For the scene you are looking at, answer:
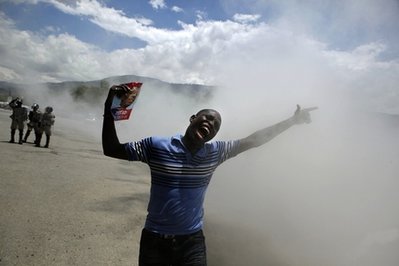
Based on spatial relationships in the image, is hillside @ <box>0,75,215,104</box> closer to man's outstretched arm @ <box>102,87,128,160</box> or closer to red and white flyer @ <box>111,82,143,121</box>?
red and white flyer @ <box>111,82,143,121</box>

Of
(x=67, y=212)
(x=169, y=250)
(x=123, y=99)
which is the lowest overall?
(x=67, y=212)

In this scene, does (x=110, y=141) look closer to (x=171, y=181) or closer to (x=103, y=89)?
(x=171, y=181)

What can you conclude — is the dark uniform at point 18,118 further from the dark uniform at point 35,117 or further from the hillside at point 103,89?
the hillside at point 103,89

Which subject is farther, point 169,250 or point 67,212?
point 67,212

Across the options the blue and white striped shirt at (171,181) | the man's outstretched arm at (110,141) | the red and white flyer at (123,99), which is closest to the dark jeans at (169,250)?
the blue and white striped shirt at (171,181)

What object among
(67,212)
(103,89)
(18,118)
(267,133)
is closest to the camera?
(267,133)

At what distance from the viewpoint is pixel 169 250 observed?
2074mm

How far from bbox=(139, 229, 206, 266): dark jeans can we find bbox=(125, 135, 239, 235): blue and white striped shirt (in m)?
0.04

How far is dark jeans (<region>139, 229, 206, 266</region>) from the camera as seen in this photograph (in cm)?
207

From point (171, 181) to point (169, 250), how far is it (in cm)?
39

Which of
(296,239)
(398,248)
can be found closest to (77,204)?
(296,239)

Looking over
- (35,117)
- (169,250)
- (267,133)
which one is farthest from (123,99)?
(35,117)

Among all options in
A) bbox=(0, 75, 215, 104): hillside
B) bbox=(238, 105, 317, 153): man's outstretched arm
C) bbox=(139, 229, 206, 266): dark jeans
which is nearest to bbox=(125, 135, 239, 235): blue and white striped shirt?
bbox=(139, 229, 206, 266): dark jeans

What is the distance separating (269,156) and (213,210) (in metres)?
3.94
